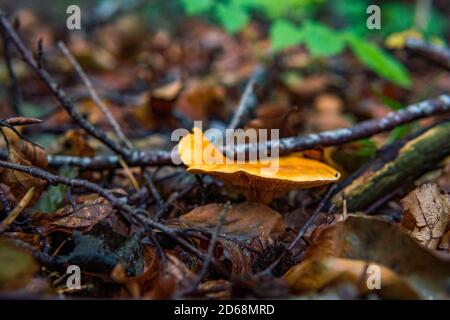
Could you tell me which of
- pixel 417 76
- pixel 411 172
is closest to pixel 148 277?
pixel 411 172

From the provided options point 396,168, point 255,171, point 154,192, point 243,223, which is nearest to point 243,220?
point 243,223

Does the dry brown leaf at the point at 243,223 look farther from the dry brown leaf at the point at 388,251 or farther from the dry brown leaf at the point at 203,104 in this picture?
the dry brown leaf at the point at 203,104

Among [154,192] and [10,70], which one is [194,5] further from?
[154,192]

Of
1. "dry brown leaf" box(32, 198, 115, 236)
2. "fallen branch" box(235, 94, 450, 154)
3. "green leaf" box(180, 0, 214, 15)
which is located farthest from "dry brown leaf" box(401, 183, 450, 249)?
"green leaf" box(180, 0, 214, 15)

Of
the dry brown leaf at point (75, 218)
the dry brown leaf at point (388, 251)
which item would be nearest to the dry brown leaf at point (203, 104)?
the dry brown leaf at point (75, 218)

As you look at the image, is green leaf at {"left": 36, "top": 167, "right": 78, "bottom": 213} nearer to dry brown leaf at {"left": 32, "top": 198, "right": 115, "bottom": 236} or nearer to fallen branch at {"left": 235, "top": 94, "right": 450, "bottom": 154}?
dry brown leaf at {"left": 32, "top": 198, "right": 115, "bottom": 236}
